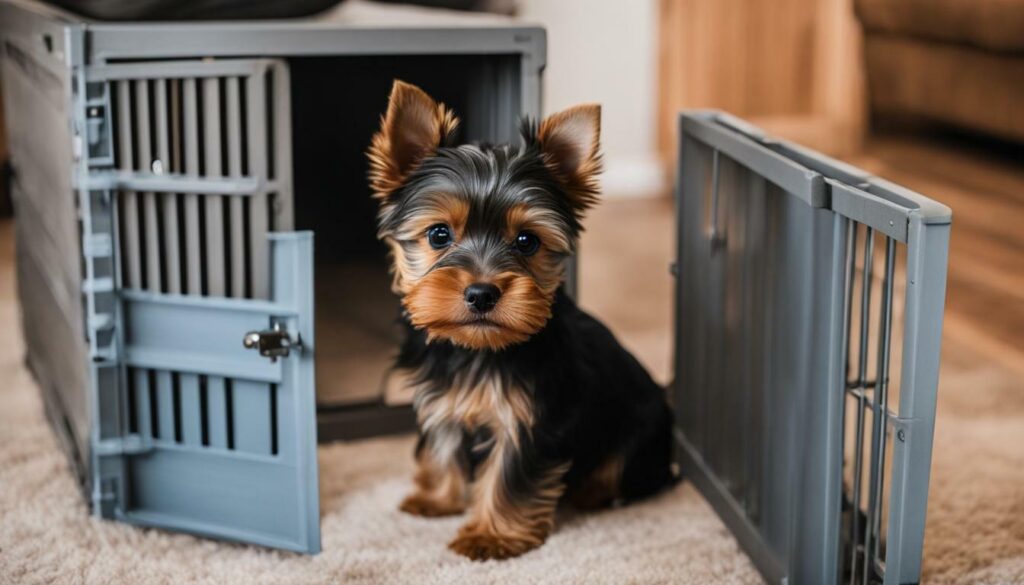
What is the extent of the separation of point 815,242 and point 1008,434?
0.84m

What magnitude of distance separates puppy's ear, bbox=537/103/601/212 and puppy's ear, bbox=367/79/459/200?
127 millimetres

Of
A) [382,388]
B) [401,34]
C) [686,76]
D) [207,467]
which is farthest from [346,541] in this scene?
[686,76]

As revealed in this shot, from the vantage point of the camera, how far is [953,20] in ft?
11.5

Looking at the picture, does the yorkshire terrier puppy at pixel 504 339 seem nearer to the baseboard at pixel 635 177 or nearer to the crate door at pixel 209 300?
the crate door at pixel 209 300

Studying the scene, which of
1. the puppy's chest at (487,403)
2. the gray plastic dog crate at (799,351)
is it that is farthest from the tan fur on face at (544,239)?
the gray plastic dog crate at (799,351)

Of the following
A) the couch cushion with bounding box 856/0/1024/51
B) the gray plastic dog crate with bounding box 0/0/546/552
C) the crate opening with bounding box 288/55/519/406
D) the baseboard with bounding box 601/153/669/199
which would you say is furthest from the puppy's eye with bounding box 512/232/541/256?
the baseboard with bounding box 601/153/669/199

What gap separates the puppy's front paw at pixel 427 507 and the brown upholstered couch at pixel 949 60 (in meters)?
2.19

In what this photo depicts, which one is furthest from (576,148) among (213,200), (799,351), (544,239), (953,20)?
(953,20)

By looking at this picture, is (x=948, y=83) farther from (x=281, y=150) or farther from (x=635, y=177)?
(x=281, y=150)

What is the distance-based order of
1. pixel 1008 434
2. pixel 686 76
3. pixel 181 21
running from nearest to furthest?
pixel 181 21
pixel 1008 434
pixel 686 76

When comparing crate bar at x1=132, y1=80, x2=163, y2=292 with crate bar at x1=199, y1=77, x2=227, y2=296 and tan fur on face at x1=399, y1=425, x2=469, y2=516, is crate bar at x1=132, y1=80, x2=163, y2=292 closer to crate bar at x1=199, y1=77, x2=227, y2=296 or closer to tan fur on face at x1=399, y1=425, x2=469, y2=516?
crate bar at x1=199, y1=77, x2=227, y2=296

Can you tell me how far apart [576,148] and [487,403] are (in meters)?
0.35

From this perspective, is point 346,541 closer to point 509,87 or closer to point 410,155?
point 410,155

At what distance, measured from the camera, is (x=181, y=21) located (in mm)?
1819
